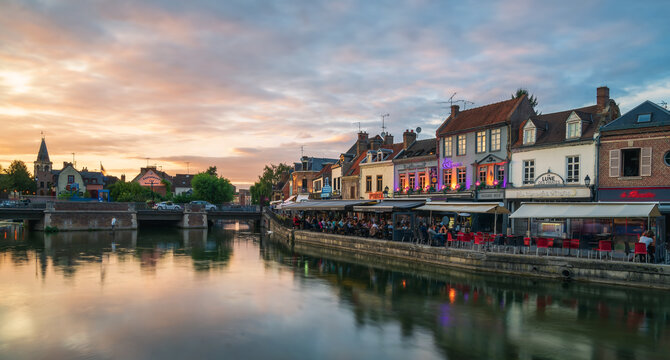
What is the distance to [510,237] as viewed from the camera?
22953mm

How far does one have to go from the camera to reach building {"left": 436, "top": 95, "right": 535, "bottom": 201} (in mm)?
30094

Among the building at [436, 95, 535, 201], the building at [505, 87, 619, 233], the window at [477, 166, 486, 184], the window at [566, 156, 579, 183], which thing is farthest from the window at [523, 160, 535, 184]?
the window at [477, 166, 486, 184]

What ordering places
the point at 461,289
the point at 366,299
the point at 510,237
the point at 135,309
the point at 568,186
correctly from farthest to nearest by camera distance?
1. the point at 568,186
2. the point at 510,237
3. the point at 461,289
4. the point at 366,299
5. the point at 135,309

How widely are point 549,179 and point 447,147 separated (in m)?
9.24

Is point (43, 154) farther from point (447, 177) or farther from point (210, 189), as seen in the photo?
point (447, 177)

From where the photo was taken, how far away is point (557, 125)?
28.3 m

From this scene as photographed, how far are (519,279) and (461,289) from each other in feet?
11.9

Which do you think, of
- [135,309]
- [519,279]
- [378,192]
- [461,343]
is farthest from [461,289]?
[378,192]

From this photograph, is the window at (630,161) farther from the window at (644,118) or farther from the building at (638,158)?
the window at (644,118)

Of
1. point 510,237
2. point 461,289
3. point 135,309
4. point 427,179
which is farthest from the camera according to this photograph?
point 427,179

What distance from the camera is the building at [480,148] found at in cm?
3009

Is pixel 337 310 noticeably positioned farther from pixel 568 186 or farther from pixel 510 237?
pixel 568 186

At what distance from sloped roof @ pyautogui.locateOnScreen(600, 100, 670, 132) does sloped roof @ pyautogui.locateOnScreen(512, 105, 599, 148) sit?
5.48ft

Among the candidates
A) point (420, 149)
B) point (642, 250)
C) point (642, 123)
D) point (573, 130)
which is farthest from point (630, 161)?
point (420, 149)
